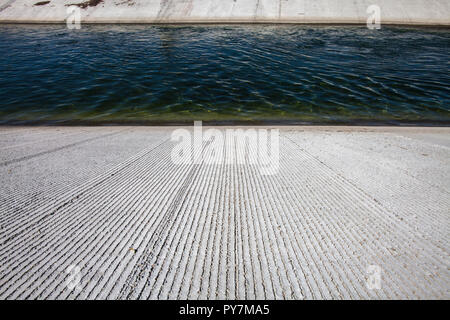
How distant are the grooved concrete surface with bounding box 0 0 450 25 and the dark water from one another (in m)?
3.01

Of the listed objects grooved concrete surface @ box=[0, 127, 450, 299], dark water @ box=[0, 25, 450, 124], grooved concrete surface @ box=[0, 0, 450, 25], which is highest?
grooved concrete surface @ box=[0, 0, 450, 25]

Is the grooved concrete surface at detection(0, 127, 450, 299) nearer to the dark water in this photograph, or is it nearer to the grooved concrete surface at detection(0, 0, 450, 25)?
the dark water

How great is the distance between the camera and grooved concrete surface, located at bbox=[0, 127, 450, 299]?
56.1 inches

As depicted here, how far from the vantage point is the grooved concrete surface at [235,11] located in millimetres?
17766

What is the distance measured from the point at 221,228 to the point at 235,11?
820 inches

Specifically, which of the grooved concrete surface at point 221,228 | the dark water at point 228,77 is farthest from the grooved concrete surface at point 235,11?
the grooved concrete surface at point 221,228

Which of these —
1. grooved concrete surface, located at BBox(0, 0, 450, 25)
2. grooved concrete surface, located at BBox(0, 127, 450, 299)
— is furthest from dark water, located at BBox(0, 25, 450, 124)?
grooved concrete surface, located at BBox(0, 127, 450, 299)

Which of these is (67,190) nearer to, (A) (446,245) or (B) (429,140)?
(A) (446,245)

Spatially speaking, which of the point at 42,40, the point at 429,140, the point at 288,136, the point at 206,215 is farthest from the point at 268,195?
the point at 42,40

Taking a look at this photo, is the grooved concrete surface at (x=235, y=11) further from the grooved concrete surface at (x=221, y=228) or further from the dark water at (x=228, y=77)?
the grooved concrete surface at (x=221, y=228)

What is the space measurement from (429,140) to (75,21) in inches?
917

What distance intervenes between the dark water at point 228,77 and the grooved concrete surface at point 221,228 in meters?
3.81

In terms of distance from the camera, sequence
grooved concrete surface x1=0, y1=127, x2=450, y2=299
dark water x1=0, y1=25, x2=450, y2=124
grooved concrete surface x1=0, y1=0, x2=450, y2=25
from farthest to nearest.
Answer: grooved concrete surface x1=0, y1=0, x2=450, y2=25
dark water x1=0, y1=25, x2=450, y2=124
grooved concrete surface x1=0, y1=127, x2=450, y2=299

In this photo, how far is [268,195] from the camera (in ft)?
8.13
